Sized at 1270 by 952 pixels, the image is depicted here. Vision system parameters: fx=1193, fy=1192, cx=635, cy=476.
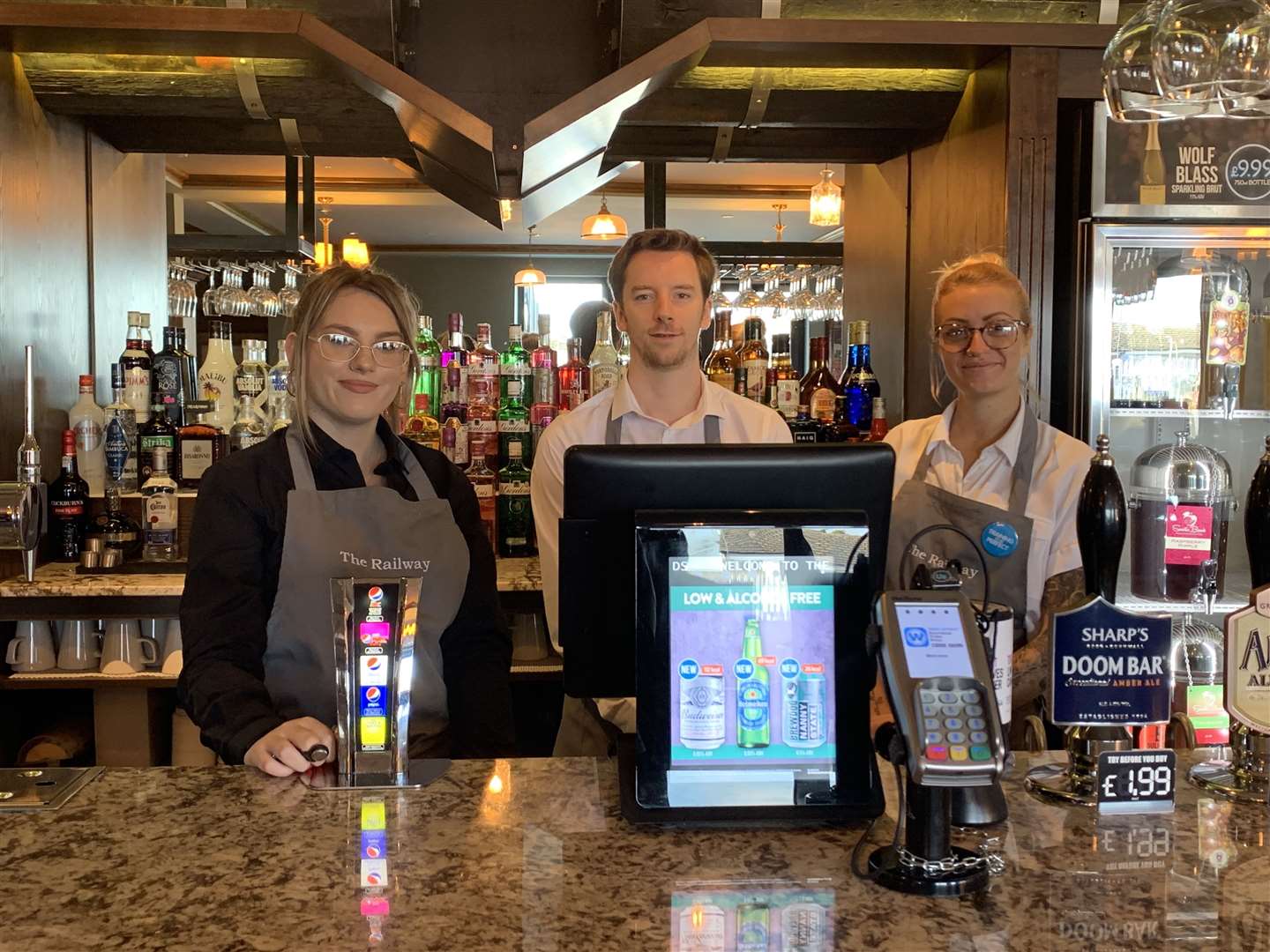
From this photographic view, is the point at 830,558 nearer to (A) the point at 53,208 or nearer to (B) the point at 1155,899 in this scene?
(B) the point at 1155,899

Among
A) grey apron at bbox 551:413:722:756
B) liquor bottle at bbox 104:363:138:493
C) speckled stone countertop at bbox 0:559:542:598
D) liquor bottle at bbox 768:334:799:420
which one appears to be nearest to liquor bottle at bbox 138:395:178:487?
liquor bottle at bbox 104:363:138:493

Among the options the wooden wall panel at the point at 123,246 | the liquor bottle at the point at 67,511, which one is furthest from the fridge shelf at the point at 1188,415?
the wooden wall panel at the point at 123,246

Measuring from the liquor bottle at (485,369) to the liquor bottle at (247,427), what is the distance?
0.62m

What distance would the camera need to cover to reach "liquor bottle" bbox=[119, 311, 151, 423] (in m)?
3.36

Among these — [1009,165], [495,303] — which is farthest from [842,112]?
[495,303]

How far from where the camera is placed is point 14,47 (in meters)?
2.97

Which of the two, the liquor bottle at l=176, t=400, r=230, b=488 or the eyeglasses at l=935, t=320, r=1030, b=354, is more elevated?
the eyeglasses at l=935, t=320, r=1030, b=354

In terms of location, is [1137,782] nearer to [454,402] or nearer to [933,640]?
[933,640]

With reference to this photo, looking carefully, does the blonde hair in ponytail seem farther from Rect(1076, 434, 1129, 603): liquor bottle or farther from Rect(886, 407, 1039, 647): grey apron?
Rect(1076, 434, 1129, 603): liquor bottle

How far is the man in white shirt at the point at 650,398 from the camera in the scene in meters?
2.24

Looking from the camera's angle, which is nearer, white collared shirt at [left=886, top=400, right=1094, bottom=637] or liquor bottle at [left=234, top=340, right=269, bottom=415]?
white collared shirt at [left=886, top=400, right=1094, bottom=637]

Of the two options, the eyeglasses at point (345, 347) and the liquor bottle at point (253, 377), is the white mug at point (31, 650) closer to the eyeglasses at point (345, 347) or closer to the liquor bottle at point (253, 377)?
the liquor bottle at point (253, 377)

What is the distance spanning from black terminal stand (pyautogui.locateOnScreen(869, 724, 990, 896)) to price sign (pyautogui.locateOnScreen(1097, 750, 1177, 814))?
256mm

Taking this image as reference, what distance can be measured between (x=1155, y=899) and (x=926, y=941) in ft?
0.80
